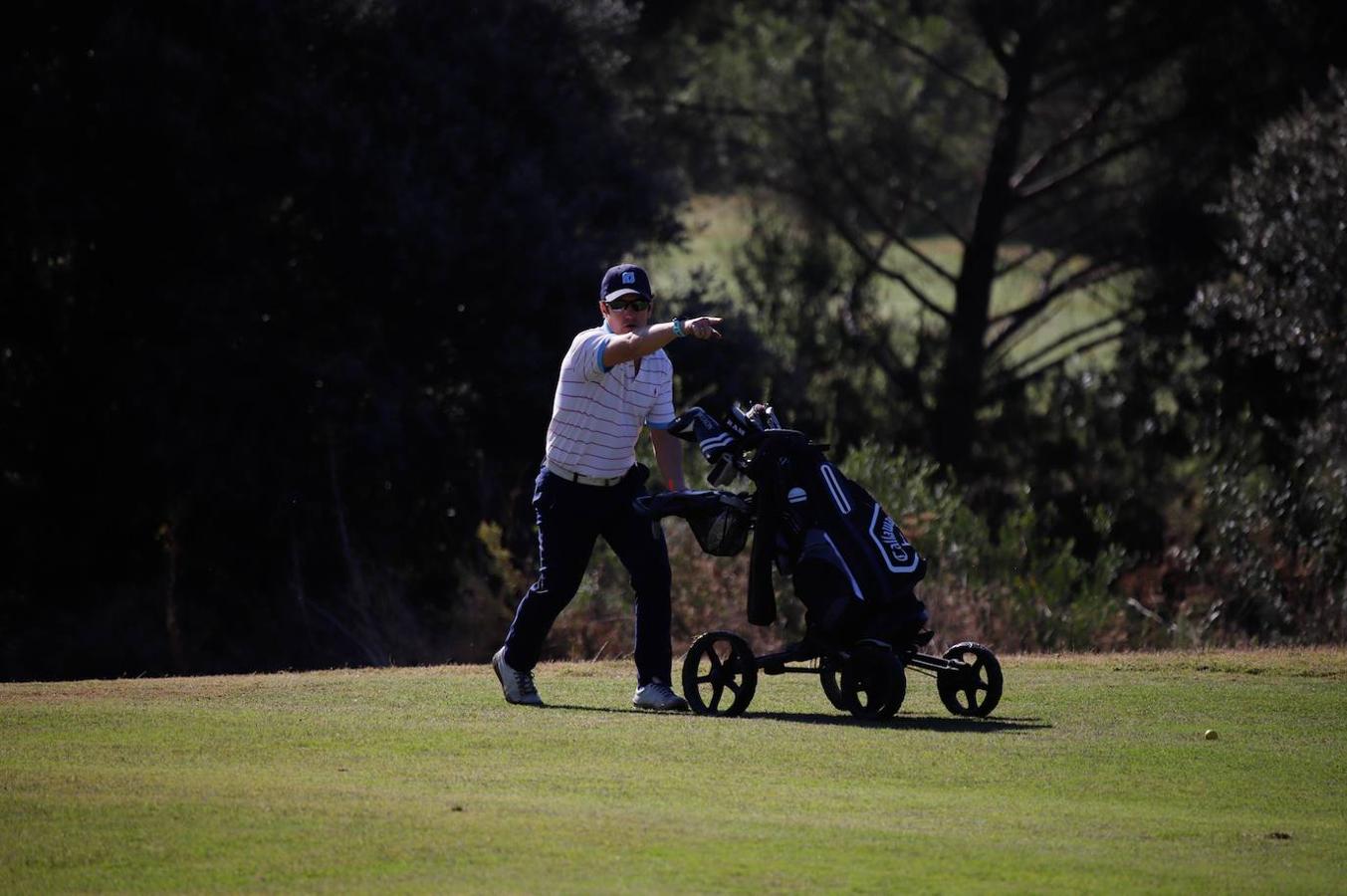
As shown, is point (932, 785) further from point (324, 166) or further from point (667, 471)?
point (324, 166)

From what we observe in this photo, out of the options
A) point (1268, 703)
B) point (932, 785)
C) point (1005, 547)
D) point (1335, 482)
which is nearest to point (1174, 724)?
point (1268, 703)

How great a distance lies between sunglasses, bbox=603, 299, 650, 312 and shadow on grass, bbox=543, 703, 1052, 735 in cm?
194

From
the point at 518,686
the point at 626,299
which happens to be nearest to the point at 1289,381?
the point at 518,686

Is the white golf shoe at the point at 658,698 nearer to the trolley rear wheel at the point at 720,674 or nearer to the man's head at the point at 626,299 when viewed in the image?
the trolley rear wheel at the point at 720,674

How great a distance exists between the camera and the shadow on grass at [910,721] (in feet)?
30.0

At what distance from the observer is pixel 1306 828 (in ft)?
23.2

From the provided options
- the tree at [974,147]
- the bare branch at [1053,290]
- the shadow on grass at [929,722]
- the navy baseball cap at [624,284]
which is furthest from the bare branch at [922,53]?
the shadow on grass at [929,722]

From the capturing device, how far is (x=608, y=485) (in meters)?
9.64

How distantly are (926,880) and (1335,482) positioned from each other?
15953mm

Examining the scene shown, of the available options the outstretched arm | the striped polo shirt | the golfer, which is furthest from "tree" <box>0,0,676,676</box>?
the outstretched arm

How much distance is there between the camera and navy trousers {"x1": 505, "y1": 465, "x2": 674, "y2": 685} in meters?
9.62

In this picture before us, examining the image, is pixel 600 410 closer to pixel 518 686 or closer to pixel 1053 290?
pixel 518 686

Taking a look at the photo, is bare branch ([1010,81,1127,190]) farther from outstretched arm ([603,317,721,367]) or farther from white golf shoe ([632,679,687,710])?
outstretched arm ([603,317,721,367])

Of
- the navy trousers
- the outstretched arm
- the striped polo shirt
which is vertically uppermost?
the outstretched arm
